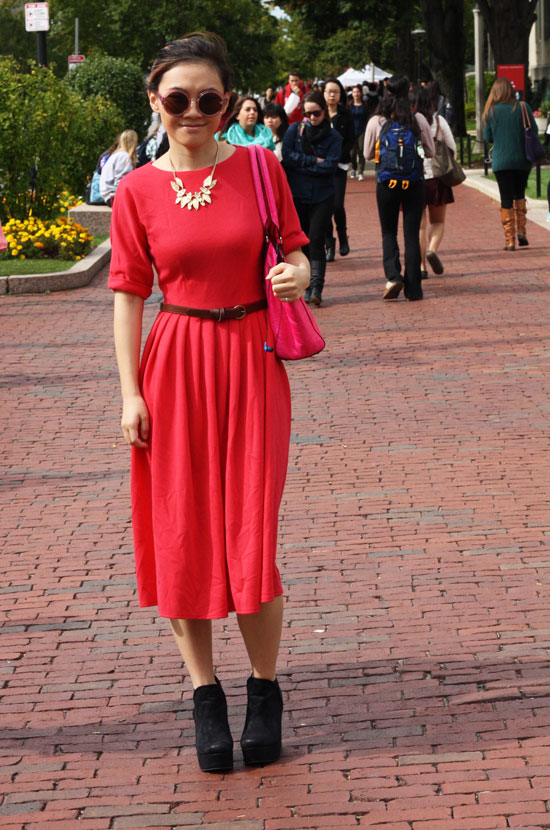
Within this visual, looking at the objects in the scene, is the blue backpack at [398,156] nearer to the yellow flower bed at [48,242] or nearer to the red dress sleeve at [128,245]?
the yellow flower bed at [48,242]

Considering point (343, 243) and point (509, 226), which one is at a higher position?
point (509, 226)

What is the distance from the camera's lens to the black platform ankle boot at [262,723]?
376 cm

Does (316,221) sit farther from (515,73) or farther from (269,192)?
(515,73)

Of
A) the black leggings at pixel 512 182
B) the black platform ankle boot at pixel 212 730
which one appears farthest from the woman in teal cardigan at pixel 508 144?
the black platform ankle boot at pixel 212 730

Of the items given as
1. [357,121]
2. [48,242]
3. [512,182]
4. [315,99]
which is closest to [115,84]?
[357,121]

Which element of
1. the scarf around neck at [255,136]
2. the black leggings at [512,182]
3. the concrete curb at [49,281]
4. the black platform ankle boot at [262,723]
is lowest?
the concrete curb at [49,281]

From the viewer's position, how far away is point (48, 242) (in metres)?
16.2

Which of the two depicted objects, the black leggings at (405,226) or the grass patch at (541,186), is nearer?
the black leggings at (405,226)

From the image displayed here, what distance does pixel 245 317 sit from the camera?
12.1 feet

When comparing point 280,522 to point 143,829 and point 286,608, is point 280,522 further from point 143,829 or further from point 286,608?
point 143,829

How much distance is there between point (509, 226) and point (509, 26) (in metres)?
19.3

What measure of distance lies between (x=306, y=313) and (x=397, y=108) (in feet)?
27.7

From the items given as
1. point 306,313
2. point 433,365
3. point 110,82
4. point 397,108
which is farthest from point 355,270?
point 110,82

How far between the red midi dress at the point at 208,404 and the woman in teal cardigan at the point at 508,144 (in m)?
12.1
